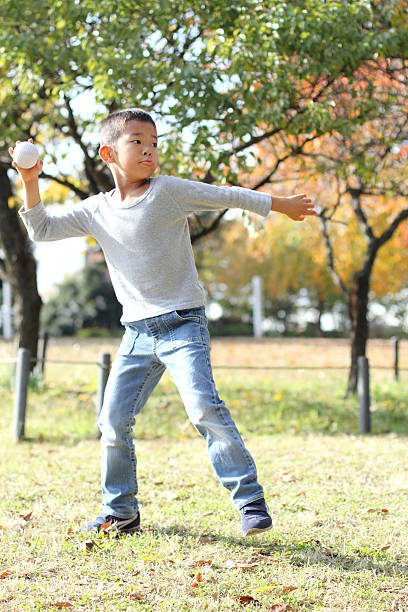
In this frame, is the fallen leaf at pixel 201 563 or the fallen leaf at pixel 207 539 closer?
the fallen leaf at pixel 201 563

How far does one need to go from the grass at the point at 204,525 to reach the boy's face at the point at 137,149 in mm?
1790

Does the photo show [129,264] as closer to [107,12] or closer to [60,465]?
[60,465]

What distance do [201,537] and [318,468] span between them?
6.50 ft

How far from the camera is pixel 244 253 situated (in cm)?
2722

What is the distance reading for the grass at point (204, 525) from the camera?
8.69ft

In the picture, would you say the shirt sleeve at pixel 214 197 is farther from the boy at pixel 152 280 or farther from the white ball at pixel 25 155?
the white ball at pixel 25 155

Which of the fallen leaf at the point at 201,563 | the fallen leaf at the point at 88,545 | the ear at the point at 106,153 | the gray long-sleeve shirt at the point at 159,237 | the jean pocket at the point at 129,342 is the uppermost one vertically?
the ear at the point at 106,153

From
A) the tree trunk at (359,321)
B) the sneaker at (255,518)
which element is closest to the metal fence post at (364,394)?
the tree trunk at (359,321)

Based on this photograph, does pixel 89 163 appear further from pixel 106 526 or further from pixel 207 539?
pixel 207 539

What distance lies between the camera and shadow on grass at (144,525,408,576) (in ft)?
9.64

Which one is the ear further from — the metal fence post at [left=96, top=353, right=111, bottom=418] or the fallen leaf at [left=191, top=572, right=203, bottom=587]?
the metal fence post at [left=96, top=353, right=111, bottom=418]

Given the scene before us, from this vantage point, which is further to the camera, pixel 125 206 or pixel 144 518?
pixel 144 518

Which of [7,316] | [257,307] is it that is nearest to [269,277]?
[257,307]

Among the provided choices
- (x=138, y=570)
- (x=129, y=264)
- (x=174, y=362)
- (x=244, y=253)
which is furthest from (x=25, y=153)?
(x=244, y=253)
